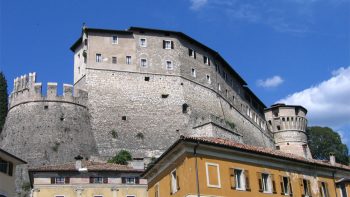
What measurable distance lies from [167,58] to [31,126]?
1793cm

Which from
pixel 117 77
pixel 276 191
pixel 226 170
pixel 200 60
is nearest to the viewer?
pixel 226 170

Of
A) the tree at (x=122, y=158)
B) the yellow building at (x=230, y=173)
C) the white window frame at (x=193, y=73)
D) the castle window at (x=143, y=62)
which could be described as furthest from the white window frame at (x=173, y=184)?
the white window frame at (x=193, y=73)

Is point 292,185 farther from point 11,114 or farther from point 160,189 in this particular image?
point 11,114

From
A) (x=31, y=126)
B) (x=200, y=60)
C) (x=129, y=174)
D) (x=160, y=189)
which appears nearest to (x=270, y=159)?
(x=160, y=189)

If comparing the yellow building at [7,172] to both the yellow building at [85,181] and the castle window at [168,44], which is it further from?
the castle window at [168,44]

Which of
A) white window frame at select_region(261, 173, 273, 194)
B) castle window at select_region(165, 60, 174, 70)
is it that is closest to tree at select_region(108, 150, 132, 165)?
castle window at select_region(165, 60, 174, 70)

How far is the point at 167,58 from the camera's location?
64.2 m

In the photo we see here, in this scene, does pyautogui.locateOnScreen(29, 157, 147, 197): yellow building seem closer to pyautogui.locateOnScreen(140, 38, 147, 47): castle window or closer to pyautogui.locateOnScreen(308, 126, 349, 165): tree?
pyautogui.locateOnScreen(140, 38, 147, 47): castle window

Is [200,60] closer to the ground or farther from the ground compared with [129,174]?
farther from the ground

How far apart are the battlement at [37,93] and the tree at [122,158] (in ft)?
26.8

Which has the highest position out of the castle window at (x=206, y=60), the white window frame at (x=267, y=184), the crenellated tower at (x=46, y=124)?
the castle window at (x=206, y=60)

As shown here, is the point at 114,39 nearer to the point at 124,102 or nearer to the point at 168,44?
the point at 168,44

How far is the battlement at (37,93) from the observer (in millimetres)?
57469

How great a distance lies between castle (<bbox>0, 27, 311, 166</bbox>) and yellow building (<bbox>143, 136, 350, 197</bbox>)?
28.6 meters
